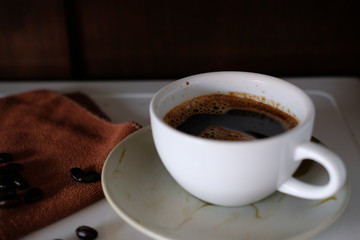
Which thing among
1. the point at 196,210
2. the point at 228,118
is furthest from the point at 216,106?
the point at 196,210

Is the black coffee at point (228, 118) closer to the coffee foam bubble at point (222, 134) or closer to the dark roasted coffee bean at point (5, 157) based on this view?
the coffee foam bubble at point (222, 134)

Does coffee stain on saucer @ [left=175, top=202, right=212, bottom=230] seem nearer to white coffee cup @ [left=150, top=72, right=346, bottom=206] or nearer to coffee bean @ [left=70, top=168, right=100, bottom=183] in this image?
white coffee cup @ [left=150, top=72, right=346, bottom=206]

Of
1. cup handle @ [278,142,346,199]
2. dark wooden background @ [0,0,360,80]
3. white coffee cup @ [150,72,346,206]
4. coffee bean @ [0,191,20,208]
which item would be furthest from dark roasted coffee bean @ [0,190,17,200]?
dark wooden background @ [0,0,360,80]

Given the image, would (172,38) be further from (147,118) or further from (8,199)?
(8,199)

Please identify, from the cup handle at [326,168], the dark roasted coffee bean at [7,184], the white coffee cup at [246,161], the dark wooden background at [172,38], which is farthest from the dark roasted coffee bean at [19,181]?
the dark wooden background at [172,38]

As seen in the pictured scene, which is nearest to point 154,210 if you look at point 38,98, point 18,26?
point 38,98

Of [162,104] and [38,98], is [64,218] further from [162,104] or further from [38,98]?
[38,98]
